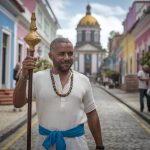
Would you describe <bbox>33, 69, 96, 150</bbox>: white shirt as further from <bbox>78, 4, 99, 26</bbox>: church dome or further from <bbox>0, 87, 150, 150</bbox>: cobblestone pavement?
<bbox>78, 4, 99, 26</bbox>: church dome

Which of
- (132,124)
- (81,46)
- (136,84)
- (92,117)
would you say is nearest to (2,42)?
(132,124)

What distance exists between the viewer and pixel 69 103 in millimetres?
3580

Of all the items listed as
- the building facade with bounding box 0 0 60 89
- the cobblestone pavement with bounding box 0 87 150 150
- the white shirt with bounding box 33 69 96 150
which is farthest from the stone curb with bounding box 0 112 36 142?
the building facade with bounding box 0 0 60 89

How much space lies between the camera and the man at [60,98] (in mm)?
3553

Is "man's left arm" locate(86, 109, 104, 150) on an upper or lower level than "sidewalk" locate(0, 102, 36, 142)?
upper

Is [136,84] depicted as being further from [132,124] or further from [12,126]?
[12,126]

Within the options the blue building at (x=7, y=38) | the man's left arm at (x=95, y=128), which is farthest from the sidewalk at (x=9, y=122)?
the blue building at (x=7, y=38)

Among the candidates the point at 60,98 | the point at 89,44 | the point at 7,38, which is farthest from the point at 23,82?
the point at 89,44

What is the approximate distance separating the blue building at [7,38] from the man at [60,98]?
16913 millimetres

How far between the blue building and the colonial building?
93.2 metres

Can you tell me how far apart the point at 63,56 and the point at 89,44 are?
371 feet

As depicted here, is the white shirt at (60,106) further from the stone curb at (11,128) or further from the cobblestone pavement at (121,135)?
the stone curb at (11,128)

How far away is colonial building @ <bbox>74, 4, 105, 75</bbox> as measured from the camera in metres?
116

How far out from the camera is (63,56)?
3617 millimetres
